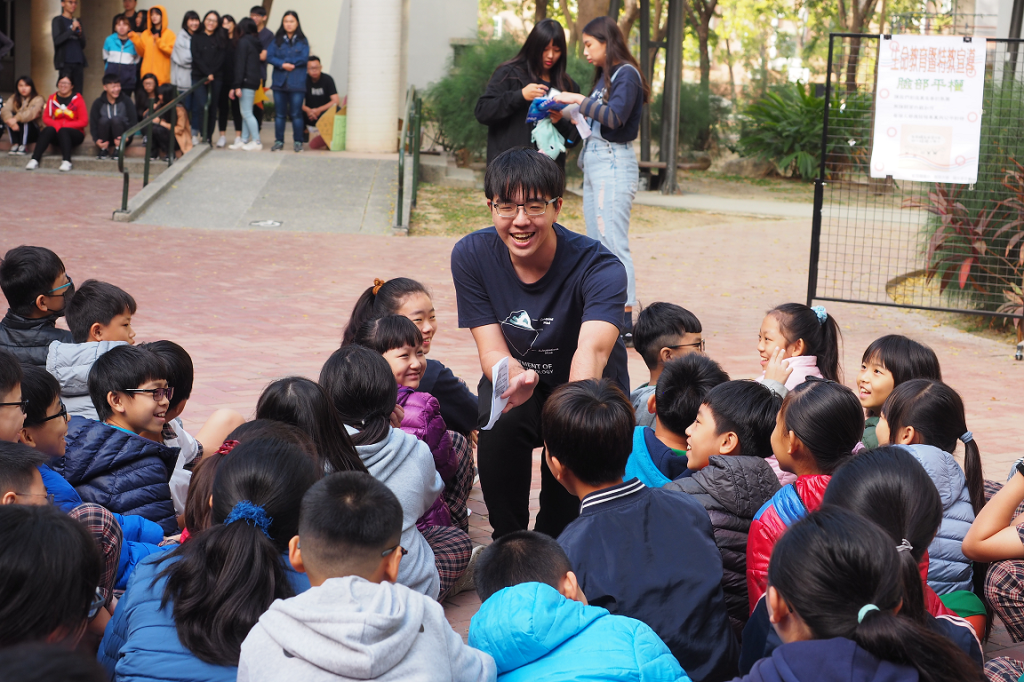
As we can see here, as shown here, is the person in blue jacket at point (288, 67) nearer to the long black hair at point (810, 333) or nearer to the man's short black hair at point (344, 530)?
the long black hair at point (810, 333)

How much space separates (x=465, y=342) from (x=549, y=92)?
70.6 inches

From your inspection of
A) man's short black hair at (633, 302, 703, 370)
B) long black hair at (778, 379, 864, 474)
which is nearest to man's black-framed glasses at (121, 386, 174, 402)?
man's short black hair at (633, 302, 703, 370)

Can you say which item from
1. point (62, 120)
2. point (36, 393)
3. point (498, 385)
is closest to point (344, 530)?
point (498, 385)

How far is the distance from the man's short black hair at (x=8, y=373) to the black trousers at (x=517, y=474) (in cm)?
142

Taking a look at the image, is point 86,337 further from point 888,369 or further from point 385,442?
point 888,369

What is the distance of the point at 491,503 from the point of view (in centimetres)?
356

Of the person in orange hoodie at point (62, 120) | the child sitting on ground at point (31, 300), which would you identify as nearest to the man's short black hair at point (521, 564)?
the child sitting on ground at point (31, 300)

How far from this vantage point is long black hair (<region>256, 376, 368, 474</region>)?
105 inches

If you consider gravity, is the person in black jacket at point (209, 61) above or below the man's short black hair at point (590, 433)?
above

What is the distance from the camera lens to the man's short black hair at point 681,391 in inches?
131

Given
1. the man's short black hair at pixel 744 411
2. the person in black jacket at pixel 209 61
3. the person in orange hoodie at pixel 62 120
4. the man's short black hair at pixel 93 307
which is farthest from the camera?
the person in black jacket at pixel 209 61

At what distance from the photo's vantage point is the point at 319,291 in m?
8.26

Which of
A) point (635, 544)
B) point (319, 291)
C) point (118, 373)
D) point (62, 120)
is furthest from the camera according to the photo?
point (62, 120)

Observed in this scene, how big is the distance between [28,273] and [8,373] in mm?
1385
